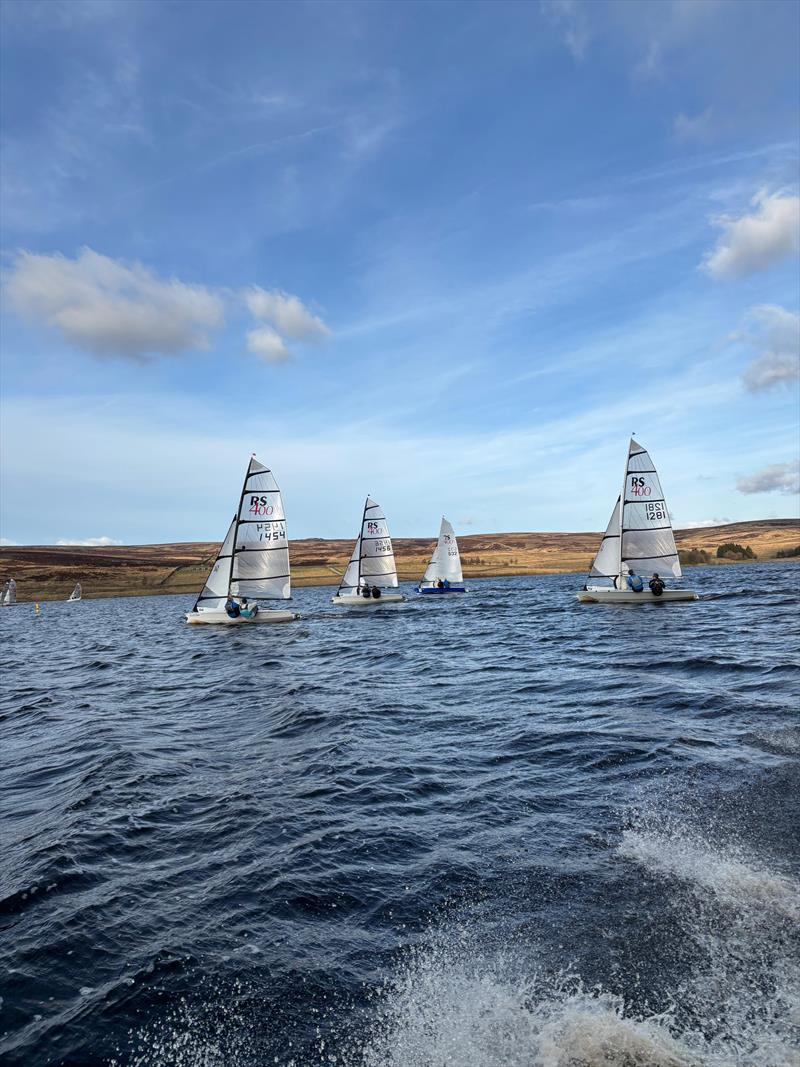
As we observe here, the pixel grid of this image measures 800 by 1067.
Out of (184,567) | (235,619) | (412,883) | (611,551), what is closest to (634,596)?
(611,551)

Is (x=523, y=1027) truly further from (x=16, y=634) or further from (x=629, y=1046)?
(x=16, y=634)

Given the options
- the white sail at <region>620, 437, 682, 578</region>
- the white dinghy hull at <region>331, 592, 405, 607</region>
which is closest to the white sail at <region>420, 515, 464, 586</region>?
the white dinghy hull at <region>331, 592, 405, 607</region>

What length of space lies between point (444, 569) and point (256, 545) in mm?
38008

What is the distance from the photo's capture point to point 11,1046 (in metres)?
4.96

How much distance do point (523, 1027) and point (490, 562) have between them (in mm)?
170431

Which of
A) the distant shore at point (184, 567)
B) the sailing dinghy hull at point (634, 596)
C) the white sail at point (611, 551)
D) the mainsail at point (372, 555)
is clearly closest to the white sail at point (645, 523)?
the white sail at point (611, 551)

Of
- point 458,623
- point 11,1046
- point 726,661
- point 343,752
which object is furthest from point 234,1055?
point 458,623

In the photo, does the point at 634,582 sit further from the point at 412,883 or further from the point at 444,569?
the point at 412,883

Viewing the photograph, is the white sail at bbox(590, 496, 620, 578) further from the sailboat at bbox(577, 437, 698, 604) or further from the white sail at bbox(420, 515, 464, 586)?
the white sail at bbox(420, 515, 464, 586)

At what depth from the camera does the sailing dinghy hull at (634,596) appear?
45.5 meters

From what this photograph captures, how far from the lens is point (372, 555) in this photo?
208 ft

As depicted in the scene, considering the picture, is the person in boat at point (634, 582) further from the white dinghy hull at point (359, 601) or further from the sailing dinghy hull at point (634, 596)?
the white dinghy hull at point (359, 601)

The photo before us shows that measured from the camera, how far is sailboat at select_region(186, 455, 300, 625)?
1772 inches

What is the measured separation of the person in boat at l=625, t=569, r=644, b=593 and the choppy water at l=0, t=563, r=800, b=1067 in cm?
2902
